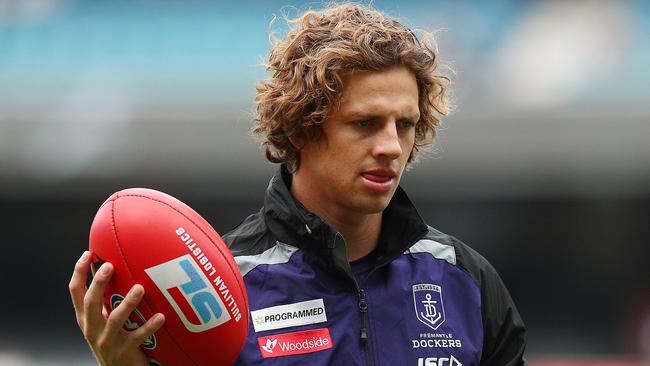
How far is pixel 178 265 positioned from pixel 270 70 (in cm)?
72

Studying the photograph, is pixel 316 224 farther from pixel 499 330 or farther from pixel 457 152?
pixel 457 152

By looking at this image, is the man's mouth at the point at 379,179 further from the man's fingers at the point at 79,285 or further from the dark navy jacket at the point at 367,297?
the man's fingers at the point at 79,285

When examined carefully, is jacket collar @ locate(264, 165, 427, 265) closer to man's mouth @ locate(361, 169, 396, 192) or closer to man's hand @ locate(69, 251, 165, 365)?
man's mouth @ locate(361, 169, 396, 192)

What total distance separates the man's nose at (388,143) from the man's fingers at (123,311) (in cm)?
66

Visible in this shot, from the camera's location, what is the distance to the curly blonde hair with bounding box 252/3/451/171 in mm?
2605

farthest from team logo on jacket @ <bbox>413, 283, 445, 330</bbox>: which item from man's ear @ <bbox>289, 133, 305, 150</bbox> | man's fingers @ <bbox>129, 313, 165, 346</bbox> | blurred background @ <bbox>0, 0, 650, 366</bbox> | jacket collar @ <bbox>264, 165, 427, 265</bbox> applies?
blurred background @ <bbox>0, 0, 650, 366</bbox>

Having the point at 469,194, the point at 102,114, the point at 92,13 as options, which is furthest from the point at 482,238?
the point at 92,13

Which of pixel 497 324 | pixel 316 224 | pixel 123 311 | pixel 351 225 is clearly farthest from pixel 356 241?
pixel 123 311

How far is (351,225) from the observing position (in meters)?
2.66

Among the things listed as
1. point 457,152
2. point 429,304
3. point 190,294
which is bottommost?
point 457,152

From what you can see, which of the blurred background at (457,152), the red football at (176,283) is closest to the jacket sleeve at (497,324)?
the red football at (176,283)

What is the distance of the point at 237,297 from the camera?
241 cm

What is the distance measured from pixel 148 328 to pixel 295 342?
40cm

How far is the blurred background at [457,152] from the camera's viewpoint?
10.5 meters
